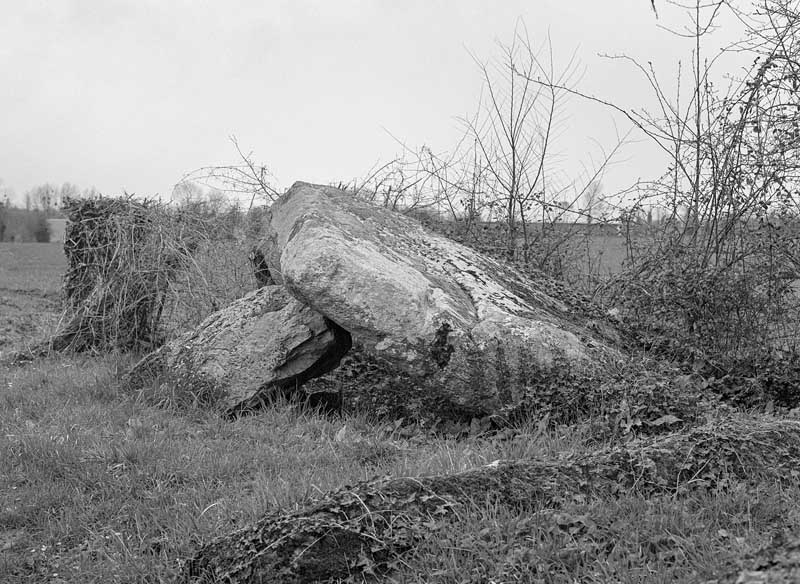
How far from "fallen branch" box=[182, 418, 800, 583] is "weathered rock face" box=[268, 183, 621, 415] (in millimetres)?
1879

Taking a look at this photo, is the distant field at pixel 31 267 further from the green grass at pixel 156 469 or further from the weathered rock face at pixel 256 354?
the green grass at pixel 156 469

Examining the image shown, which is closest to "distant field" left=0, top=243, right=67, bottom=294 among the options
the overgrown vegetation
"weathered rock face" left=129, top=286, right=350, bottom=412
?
the overgrown vegetation

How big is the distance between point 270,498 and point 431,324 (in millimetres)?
2257

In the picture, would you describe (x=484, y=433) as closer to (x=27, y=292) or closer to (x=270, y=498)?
(x=270, y=498)

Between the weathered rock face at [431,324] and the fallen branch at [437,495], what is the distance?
1.88 meters

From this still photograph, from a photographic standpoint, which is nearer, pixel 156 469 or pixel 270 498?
pixel 270 498

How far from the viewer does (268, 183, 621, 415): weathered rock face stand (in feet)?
19.7

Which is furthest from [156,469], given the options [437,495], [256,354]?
[437,495]

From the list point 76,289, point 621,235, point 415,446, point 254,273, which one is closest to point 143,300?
point 76,289

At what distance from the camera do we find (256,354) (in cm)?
668

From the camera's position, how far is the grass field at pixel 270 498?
10.5ft

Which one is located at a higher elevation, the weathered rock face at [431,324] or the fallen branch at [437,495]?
the weathered rock face at [431,324]

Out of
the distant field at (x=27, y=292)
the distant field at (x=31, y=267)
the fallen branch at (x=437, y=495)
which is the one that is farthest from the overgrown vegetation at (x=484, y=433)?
the distant field at (x=31, y=267)

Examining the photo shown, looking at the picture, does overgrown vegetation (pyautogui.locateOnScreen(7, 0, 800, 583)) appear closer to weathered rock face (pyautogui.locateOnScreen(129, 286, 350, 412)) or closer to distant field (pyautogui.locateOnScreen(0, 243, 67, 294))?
weathered rock face (pyautogui.locateOnScreen(129, 286, 350, 412))
